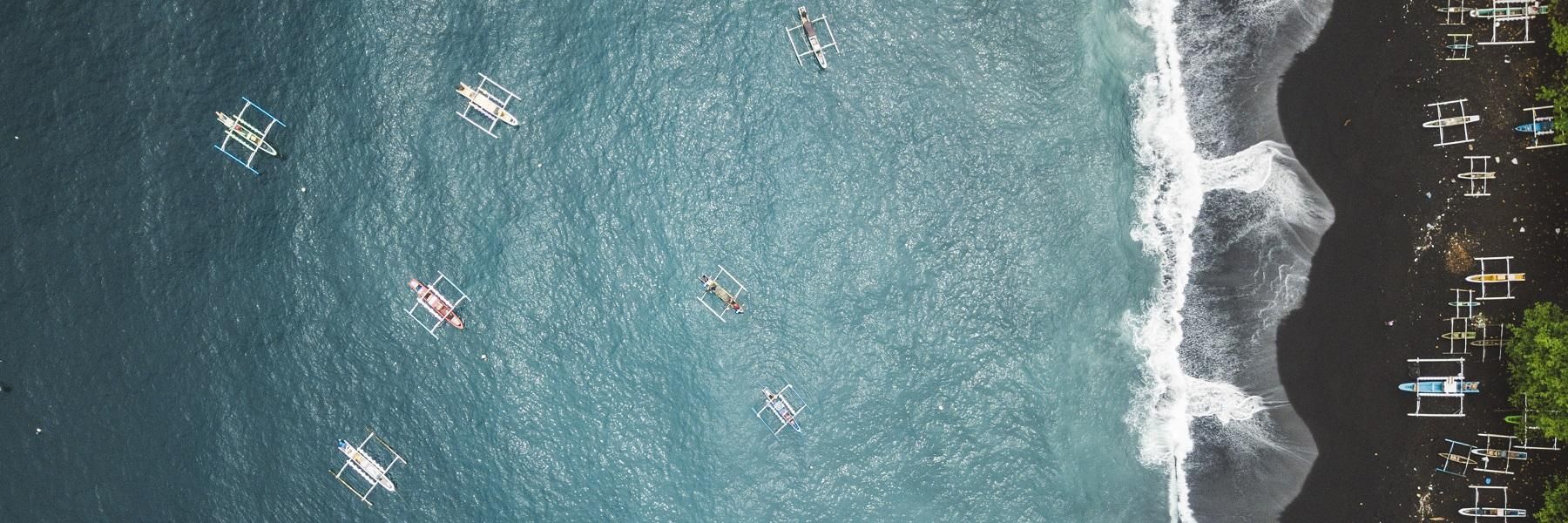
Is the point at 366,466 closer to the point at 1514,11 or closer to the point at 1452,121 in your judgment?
the point at 1452,121

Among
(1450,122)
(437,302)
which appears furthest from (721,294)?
(1450,122)

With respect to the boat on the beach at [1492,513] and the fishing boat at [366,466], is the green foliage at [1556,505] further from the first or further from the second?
the fishing boat at [366,466]

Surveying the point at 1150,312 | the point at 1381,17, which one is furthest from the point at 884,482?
the point at 1381,17

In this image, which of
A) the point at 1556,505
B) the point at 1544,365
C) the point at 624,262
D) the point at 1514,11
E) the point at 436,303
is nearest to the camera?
the point at 1544,365

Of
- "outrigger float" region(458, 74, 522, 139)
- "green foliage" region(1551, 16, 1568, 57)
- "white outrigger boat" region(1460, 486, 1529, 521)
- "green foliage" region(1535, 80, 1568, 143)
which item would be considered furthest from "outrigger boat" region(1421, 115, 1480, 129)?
"outrigger float" region(458, 74, 522, 139)

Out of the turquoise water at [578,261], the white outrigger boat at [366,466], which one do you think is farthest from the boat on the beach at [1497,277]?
the white outrigger boat at [366,466]

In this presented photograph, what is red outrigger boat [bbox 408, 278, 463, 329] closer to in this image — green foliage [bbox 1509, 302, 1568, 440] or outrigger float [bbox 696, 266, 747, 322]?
outrigger float [bbox 696, 266, 747, 322]
